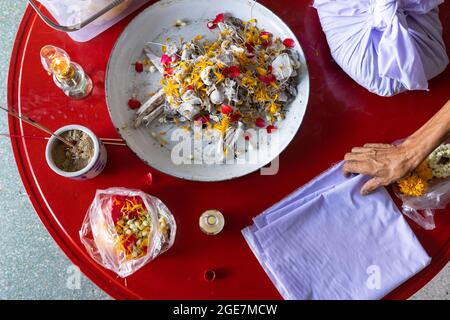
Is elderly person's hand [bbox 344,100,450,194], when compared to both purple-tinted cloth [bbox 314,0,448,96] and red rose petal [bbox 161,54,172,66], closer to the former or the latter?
purple-tinted cloth [bbox 314,0,448,96]

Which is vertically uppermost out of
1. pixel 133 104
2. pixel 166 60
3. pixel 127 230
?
pixel 166 60

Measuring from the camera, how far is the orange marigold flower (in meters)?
0.94

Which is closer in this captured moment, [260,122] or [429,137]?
[429,137]

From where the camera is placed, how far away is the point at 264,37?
39.4 inches

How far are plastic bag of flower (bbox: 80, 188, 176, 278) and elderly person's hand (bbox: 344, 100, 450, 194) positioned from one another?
17.4 inches

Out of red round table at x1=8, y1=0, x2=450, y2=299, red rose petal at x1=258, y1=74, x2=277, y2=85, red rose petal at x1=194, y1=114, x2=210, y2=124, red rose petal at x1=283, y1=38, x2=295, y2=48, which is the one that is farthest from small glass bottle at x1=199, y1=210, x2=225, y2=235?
red rose petal at x1=283, y1=38, x2=295, y2=48

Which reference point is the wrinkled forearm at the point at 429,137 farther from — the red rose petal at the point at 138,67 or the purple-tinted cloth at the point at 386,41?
the red rose petal at the point at 138,67

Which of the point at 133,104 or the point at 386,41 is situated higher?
the point at 386,41

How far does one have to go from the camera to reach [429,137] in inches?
34.9

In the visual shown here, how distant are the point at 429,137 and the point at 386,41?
0.23 m

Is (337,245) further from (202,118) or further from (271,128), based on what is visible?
(202,118)

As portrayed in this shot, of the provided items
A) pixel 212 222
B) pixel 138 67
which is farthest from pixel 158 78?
pixel 212 222

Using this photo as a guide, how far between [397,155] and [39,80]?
0.86m

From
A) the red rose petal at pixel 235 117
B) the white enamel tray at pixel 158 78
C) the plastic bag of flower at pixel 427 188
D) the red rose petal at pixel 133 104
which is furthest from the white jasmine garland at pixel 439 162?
the red rose petal at pixel 133 104
